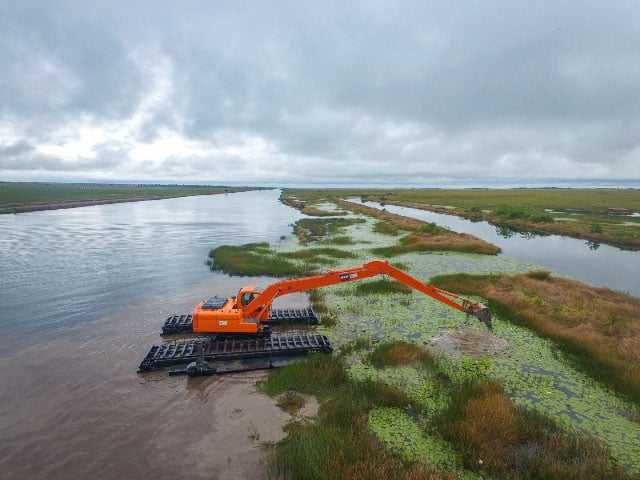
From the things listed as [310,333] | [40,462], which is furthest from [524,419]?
[40,462]

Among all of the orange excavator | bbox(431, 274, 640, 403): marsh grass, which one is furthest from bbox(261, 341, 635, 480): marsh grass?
bbox(431, 274, 640, 403): marsh grass

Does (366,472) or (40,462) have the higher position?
(366,472)

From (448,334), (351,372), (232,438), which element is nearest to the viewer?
(232,438)

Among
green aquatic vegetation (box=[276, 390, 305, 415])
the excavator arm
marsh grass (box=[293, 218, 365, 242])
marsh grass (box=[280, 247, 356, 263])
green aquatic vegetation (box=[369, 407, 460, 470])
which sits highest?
the excavator arm

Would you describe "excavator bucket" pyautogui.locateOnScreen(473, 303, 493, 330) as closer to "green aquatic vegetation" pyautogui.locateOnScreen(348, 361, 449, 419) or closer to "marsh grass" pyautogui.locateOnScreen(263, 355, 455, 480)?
"green aquatic vegetation" pyautogui.locateOnScreen(348, 361, 449, 419)

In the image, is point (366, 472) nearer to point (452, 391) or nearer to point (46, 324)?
point (452, 391)

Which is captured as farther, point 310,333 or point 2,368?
point 310,333
